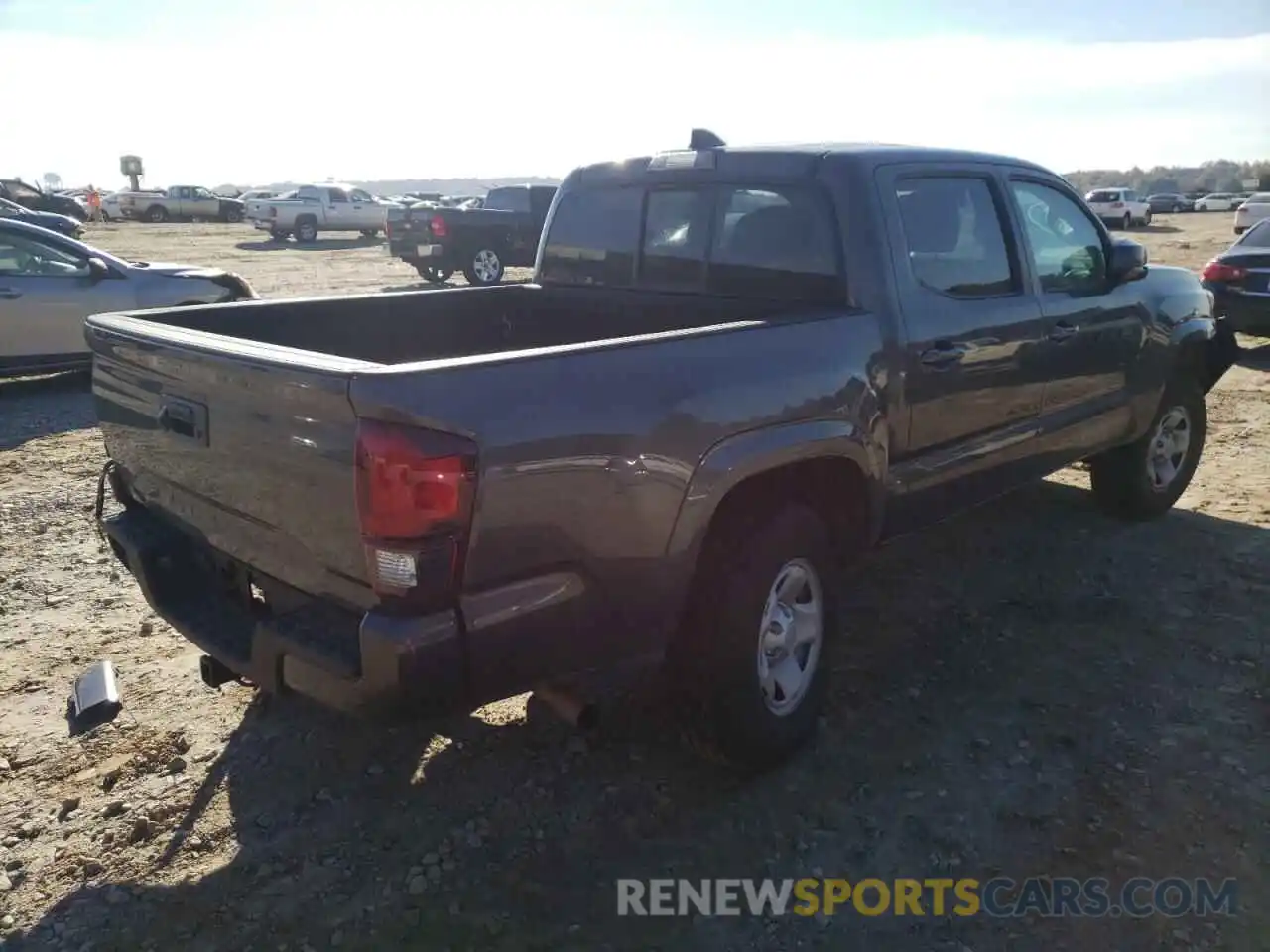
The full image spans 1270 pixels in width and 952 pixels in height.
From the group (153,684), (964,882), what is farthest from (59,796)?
(964,882)

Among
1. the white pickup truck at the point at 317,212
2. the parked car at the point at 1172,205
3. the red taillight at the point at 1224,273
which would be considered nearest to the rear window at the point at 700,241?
the red taillight at the point at 1224,273

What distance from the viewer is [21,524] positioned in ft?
18.5

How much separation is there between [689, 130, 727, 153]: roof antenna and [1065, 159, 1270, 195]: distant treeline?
5898 cm

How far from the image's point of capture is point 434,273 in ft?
63.9

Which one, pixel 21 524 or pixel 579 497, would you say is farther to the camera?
pixel 21 524

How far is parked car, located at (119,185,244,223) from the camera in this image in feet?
140

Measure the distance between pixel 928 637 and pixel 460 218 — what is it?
50.8ft

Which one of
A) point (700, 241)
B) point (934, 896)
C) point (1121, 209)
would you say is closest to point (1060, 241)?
point (700, 241)

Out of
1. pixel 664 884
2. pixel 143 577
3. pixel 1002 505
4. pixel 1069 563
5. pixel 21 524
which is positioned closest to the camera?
pixel 664 884

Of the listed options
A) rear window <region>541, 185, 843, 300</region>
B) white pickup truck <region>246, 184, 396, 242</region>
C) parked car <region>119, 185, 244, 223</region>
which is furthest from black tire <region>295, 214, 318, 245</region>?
rear window <region>541, 185, 843, 300</region>

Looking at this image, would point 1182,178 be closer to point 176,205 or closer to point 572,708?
point 176,205

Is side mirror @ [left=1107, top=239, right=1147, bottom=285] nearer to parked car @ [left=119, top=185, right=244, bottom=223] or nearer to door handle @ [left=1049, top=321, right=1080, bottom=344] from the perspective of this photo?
door handle @ [left=1049, top=321, right=1080, bottom=344]

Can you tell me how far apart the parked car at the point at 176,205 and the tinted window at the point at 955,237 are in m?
44.7

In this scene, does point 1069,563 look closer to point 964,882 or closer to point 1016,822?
point 1016,822
